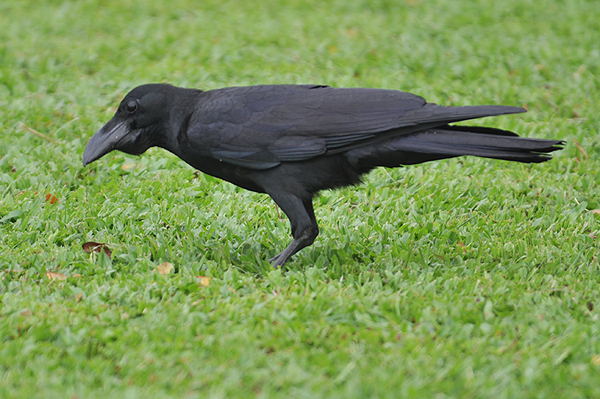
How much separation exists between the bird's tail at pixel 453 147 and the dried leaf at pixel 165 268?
4.28 feet

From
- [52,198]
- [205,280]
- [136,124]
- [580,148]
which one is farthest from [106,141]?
[580,148]

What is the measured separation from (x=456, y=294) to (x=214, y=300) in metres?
1.38

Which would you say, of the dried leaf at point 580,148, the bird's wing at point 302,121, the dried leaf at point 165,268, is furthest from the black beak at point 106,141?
the dried leaf at point 580,148

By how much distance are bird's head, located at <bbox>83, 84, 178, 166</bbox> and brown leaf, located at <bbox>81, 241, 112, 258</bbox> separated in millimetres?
608

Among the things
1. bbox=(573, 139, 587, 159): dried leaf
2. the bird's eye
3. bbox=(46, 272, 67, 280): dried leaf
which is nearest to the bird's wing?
the bird's eye

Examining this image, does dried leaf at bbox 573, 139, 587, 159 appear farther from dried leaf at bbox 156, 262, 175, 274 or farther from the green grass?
dried leaf at bbox 156, 262, 175, 274

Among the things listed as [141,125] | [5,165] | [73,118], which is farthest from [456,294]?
[73,118]

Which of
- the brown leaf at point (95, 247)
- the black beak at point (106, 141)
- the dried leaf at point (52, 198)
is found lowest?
the dried leaf at point (52, 198)

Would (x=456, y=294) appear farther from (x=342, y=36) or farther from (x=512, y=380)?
(x=342, y=36)

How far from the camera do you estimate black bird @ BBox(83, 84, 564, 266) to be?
386 centimetres

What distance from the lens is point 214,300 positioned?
3.73 m

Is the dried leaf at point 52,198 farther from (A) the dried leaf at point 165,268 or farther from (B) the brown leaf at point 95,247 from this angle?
(A) the dried leaf at point 165,268

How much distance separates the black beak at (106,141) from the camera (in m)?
4.17

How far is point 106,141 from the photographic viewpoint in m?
4.18
